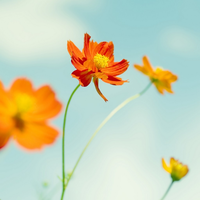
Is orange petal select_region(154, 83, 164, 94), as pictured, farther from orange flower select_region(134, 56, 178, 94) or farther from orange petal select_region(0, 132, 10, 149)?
orange petal select_region(0, 132, 10, 149)

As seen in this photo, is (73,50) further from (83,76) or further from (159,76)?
(159,76)

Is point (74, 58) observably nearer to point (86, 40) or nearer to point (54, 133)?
point (86, 40)

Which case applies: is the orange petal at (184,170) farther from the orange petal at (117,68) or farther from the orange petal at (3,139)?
the orange petal at (3,139)

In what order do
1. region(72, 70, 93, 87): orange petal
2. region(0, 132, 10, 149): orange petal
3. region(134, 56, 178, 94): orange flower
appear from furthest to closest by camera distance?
region(134, 56, 178, 94): orange flower < region(72, 70, 93, 87): orange petal < region(0, 132, 10, 149): orange petal

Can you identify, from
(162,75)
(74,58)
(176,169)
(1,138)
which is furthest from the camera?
(162,75)

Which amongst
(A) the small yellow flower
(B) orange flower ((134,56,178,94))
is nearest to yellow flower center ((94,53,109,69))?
(A) the small yellow flower

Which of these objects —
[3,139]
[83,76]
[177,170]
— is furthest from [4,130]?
[177,170]

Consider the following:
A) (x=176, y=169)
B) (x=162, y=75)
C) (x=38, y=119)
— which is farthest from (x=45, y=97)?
(x=162, y=75)
